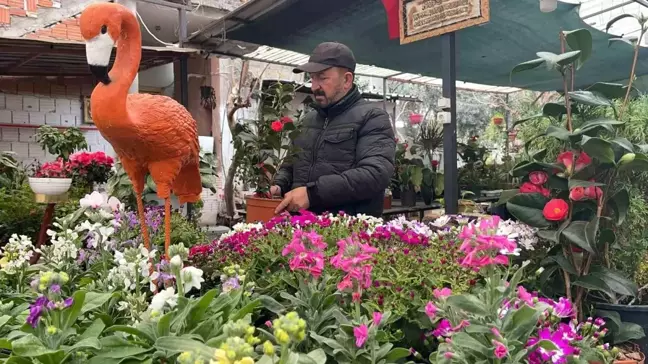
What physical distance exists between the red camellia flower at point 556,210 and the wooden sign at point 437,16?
52.8 inches

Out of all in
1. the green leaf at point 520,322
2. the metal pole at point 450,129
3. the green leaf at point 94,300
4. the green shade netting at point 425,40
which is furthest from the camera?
the green shade netting at point 425,40

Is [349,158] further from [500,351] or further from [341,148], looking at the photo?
[500,351]

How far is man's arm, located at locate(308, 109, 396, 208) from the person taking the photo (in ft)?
6.81

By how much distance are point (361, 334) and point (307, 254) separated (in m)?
0.24

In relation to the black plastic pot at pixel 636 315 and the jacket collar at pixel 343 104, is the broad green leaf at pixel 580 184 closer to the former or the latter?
the black plastic pot at pixel 636 315

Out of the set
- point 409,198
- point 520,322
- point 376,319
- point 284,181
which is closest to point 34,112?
point 284,181

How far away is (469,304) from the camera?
96 centimetres

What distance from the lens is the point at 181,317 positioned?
3.16 ft

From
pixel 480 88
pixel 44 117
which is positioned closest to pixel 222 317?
pixel 44 117

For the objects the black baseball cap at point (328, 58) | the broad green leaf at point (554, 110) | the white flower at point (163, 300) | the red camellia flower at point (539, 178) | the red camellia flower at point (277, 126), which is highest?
the black baseball cap at point (328, 58)

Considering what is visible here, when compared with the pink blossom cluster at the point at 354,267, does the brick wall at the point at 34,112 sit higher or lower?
higher

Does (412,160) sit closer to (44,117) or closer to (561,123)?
A: (561,123)

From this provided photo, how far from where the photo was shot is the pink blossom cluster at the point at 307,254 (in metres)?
1.08

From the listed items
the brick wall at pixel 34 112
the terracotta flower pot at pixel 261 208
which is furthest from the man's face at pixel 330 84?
the brick wall at pixel 34 112
